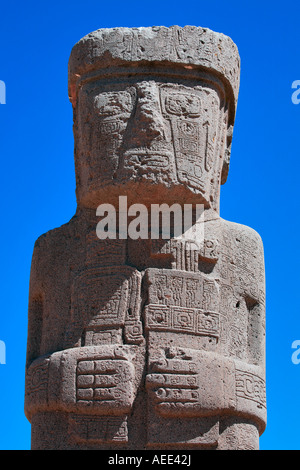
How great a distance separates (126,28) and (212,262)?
6.69 ft

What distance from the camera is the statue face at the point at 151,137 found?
7.08m

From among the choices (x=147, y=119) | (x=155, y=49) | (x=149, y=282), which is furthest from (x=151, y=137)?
(x=149, y=282)

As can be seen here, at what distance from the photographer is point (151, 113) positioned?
282 inches

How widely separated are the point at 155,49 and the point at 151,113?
1.90 feet

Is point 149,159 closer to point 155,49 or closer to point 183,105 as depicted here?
point 183,105

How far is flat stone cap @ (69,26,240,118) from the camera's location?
7.36m

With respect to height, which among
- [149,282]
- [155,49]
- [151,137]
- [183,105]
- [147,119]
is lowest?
[149,282]

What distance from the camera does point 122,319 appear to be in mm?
6832

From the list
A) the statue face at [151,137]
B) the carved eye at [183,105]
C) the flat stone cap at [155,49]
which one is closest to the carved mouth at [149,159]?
the statue face at [151,137]

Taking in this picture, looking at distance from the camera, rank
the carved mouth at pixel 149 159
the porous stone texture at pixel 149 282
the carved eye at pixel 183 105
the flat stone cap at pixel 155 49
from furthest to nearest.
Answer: the flat stone cap at pixel 155 49, the carved eye at pixel 183 105, the carved mouth at pixel 149 159, the porous stone texture at pixel 149 282

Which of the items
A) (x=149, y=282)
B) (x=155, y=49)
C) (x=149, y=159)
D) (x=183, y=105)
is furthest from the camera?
(x=155, y=49)

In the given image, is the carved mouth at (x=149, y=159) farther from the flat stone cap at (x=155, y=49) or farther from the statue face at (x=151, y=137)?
the flat stone cap at (x=155, y=49)

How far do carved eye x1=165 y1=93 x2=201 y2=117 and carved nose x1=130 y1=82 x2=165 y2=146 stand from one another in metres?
0.10

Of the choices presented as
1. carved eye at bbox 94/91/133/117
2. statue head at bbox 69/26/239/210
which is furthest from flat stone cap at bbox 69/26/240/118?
carved eye at bbox 94/91/133/117
